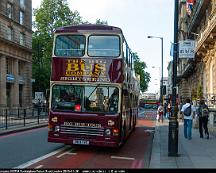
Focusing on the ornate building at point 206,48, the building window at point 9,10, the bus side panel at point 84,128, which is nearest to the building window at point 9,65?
the building window at point 9,10

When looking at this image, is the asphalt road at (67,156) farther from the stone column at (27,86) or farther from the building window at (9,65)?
the stone column at (27,86)

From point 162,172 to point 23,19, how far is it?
52211 millimetres

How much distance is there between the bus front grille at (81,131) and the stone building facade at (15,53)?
33.3 meters

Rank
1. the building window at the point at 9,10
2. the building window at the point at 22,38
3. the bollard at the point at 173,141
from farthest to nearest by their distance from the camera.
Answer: the building window at the point at 22,38, the building window at the point at 9,10, the bollard at the point at 173,141

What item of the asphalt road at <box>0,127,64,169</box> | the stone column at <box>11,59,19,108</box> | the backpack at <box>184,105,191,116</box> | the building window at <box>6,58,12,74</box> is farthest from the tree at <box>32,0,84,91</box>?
the asphalt road at <box>0,127,64,169</box>

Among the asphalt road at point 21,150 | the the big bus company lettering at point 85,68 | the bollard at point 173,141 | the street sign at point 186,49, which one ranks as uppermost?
the street sign at point 186,49

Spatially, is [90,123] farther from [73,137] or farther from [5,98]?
[5,98]

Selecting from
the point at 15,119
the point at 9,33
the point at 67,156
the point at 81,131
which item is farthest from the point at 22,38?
the point at 67,156

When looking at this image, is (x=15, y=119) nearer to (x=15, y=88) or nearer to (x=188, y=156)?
(x=188, y=156)

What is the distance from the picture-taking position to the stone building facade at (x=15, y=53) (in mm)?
47844

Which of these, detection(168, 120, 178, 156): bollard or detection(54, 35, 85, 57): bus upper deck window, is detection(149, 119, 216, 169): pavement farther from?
detection(54, 35, 85, 57): bus upper deck window

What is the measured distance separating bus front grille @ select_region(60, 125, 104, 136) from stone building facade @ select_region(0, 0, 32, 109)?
1312 inches

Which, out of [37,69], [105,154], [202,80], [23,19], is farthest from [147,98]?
[105,154]

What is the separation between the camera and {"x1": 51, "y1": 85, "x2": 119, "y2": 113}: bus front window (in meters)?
14.7
